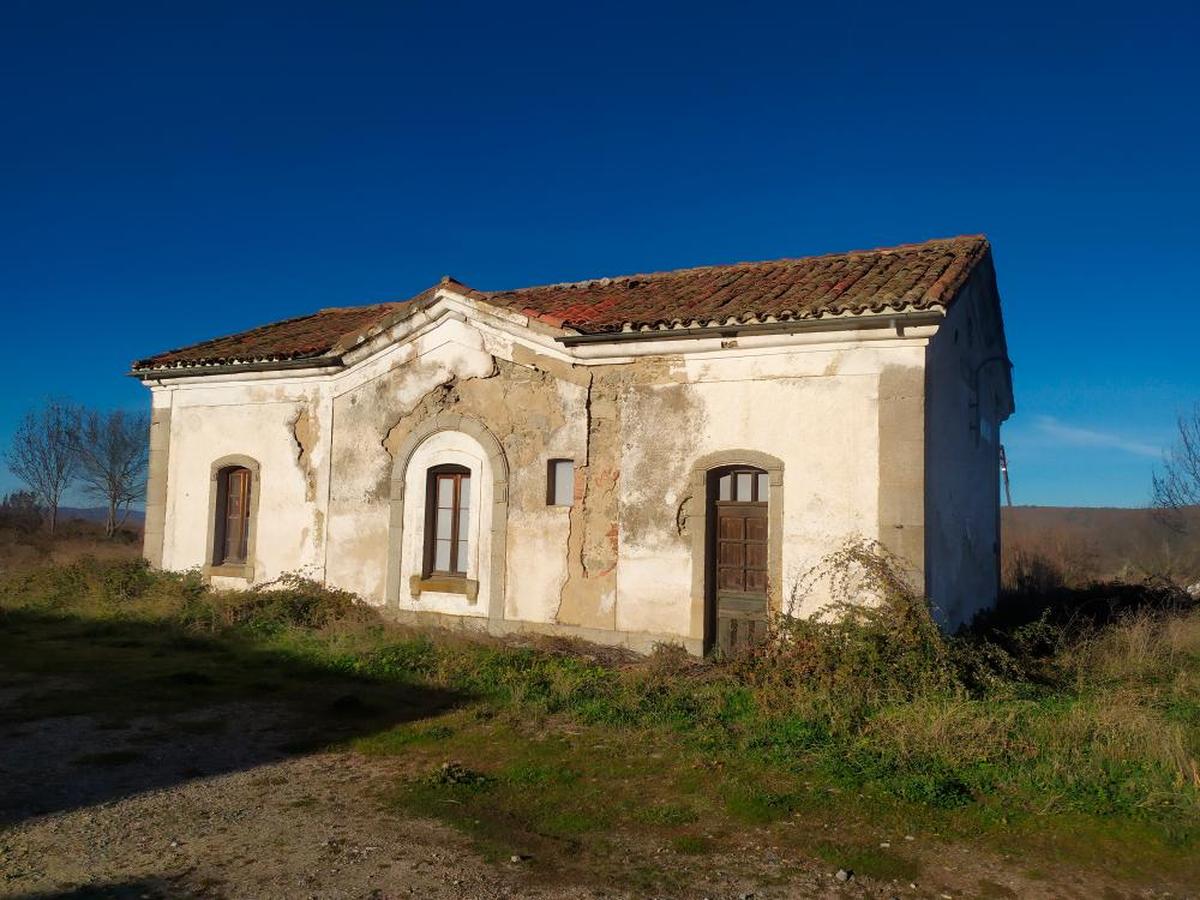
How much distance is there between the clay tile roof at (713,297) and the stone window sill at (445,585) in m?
3.70

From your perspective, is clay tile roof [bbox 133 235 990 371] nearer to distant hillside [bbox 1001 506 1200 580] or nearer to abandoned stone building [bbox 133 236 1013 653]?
abandoned stone building [bbox 133 236 1013 653]

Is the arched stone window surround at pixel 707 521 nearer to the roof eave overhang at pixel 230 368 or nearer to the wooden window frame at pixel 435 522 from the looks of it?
the wooden window frame at pixel 435 522

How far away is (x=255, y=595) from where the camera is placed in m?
12.5

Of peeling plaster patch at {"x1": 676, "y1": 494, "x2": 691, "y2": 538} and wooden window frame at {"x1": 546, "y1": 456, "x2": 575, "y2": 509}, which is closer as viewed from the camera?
peeling plaster patch at {"x1": 676, "y1": 494, "x2": 691, "y2": 538}

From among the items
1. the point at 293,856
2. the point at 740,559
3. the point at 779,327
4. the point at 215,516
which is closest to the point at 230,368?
the point at 215,516

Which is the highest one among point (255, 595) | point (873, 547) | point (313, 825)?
point (873, 547)

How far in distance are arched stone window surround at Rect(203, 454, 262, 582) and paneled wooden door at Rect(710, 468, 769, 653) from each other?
7662 millimetres

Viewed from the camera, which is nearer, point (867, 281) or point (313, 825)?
point (313, 825)

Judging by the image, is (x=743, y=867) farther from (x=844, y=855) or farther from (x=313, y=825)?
(x=313, y=825)

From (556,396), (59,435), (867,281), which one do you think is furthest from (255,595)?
(59,435)

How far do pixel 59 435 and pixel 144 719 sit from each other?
33.0 m

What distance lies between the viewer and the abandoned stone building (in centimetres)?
948

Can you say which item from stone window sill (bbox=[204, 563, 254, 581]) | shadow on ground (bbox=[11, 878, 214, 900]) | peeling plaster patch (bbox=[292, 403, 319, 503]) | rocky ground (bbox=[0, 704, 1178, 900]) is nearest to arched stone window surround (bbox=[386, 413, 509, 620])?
peeling plaster patch (bbox=[292, 403, 319, 503])

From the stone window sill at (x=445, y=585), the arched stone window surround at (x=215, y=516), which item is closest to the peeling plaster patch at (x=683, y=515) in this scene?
the stone window sill at (x=445, y=585)
